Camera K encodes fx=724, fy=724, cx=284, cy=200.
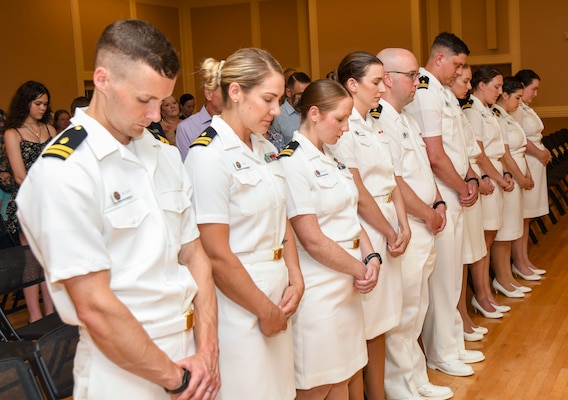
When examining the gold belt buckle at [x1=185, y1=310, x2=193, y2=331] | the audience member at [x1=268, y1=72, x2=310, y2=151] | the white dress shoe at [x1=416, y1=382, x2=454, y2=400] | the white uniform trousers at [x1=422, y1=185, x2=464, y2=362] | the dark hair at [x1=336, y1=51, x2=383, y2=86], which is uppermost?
the dark hair at [x1=336, y1=51, x2=383, y2=86]

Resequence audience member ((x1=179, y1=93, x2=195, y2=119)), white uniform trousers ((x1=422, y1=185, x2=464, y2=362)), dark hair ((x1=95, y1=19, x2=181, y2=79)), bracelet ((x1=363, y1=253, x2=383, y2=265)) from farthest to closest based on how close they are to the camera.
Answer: audience member ((x1=179, y1=93, x2=195, y2=119)) < white uniform trousers ((x1=422, y1=185, x2=464, y2=362)) < bracelet ((x1=363, y1=253, x2=383, y2=265)) < dark hair ((x1=95, y1=19, x2=181, y2=79))

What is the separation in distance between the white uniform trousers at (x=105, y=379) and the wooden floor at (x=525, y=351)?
2196 millimetres

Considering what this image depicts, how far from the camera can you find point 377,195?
3.28m

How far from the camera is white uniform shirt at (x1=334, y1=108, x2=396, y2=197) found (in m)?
3.14

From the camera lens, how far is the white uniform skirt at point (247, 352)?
229 cm

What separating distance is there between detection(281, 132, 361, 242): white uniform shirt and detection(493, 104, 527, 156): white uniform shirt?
311cm

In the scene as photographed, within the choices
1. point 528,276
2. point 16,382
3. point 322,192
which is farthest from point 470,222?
point 16,382

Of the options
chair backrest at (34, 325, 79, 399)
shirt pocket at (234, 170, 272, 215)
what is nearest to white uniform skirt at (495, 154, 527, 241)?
shirt pocket at (234, 170, 272, 215)

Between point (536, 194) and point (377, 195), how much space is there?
3440mm

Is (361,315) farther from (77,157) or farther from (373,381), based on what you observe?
(77,157)

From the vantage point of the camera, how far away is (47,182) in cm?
164

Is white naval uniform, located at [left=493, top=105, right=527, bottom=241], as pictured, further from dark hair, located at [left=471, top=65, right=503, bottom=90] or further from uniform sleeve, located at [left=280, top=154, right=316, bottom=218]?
uniform sleeve, located at [left=280, top=154, right=316, bottom=218]

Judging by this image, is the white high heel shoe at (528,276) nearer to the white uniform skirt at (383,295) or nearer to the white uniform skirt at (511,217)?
the white uniform skirt at (511,217)

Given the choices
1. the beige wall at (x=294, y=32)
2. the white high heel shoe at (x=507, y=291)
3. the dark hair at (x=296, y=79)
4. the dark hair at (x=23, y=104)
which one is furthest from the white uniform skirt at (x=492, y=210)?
the beige wall at (x=294, y=32)
